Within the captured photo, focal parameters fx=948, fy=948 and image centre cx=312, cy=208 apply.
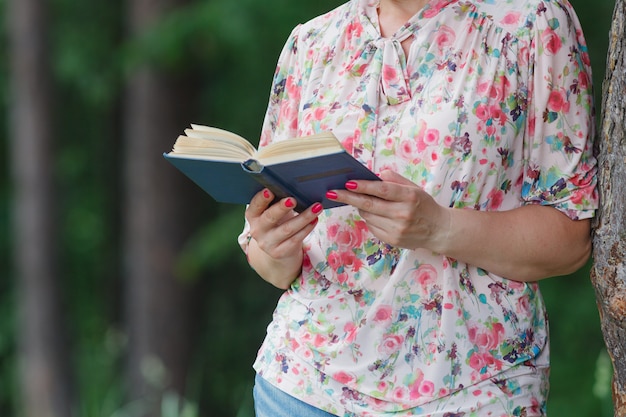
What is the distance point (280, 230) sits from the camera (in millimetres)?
1842

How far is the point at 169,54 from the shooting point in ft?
20.0

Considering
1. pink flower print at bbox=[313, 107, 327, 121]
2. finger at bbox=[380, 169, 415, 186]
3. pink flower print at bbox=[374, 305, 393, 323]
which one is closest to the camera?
finger at bbox=[380, 169, 415, 186]

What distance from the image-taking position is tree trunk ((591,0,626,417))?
1.74 metres

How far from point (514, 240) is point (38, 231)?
23.9 ft

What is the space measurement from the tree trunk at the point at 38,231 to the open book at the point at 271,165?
6.96m

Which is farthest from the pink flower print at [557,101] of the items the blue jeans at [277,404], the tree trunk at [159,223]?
the tree trunk at [159,223]

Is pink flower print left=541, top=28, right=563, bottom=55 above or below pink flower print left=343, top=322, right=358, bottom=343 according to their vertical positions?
above

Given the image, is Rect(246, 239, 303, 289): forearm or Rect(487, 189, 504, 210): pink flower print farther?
Rect(246, 239, 303, 289): forearm

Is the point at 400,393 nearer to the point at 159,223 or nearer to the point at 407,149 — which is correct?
the point at 407,149

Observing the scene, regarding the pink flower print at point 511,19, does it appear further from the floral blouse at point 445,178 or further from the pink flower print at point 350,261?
the pink flower print at point 350,261

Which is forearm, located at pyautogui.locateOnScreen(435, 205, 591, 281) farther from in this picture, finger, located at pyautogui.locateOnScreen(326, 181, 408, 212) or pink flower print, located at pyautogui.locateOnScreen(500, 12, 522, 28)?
pink flower print, located at pyautogui.locateOnScreen(500, 12, 522, 28)

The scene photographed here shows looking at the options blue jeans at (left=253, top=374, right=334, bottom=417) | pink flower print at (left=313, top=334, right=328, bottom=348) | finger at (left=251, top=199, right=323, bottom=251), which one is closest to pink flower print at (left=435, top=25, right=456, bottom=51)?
finger at (left=251, top=199, right=323, bottom=251)

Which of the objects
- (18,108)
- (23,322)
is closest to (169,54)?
(18,108)

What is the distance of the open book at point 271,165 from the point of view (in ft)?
5.21
